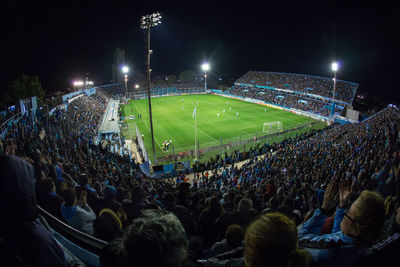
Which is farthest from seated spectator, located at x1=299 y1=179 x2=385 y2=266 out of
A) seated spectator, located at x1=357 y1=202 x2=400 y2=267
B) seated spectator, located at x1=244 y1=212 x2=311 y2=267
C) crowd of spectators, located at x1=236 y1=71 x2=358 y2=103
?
crowd of spectators, located at x1=236 y1=71 x2=358 y2=103

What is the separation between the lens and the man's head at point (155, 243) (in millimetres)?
1273

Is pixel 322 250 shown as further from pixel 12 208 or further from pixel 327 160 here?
pixel 327 160

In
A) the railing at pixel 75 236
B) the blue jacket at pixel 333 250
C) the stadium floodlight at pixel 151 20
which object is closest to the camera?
the blue jacket at pixel 333 250

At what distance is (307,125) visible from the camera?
3384cm

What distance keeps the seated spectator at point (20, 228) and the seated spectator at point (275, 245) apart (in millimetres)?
1201

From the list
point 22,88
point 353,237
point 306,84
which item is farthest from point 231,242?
point 306,84

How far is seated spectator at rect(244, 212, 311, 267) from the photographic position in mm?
1333

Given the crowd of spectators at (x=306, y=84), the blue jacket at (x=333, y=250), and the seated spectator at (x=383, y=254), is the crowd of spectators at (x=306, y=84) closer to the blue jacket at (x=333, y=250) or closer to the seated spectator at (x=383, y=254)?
the seated spectator at (x=383, y=254)

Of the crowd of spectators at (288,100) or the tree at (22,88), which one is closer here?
the tree at (22,88)

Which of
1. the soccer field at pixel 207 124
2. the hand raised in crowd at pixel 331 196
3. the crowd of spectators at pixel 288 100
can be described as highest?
the crowd of spectators at pixel 288 100

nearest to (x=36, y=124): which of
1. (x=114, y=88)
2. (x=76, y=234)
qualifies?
(x=76, y=234)

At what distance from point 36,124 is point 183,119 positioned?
27.4m

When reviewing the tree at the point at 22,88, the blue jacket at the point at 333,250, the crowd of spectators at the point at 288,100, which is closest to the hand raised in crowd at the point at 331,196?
the blue jacket at the point at 333,250

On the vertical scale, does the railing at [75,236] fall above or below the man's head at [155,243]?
below
